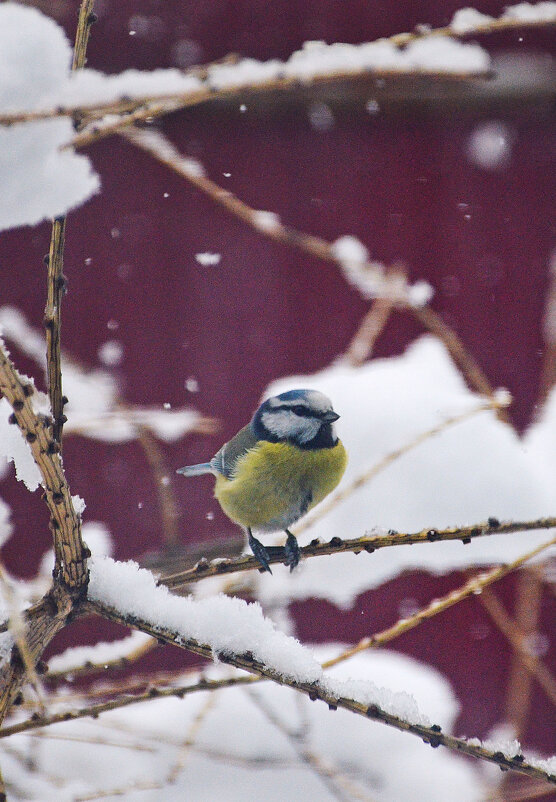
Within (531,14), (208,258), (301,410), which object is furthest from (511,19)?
(208,258)

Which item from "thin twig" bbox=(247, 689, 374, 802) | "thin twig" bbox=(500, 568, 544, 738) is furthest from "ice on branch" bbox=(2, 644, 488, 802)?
"thin twig" bbox=(247, 689, 374, 802)

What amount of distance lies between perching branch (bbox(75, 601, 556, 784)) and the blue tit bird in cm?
47

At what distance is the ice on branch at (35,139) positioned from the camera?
1.19ft

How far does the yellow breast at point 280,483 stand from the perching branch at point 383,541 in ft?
1.18

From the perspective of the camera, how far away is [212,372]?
191 centimetres

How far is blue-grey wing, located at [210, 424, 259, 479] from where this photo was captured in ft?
3.55

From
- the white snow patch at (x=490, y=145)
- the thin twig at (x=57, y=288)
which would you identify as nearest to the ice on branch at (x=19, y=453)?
the thin twig at (x=57, y=288)

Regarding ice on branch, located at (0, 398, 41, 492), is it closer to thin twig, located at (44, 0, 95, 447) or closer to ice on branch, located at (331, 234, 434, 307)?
thin twig, located at (44, 0, 95, 447)

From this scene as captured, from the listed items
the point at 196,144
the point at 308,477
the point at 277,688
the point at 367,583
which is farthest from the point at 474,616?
the point at 196,144

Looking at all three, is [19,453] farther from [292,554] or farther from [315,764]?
[315,764]

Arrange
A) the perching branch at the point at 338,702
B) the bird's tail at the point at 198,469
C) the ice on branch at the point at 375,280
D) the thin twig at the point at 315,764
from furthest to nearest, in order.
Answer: the bird's tail at the point at 198,469 < the ice on branch at the point at 375,280 < the thin twig at the point at 315,764 < the perching branch at the point at 338,702

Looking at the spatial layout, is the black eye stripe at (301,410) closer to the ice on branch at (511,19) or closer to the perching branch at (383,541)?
the perching branch at (383,541)

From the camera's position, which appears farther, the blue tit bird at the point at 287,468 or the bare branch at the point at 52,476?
the blue tit bird at the point at 287,468

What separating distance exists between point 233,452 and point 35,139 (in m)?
0.76
